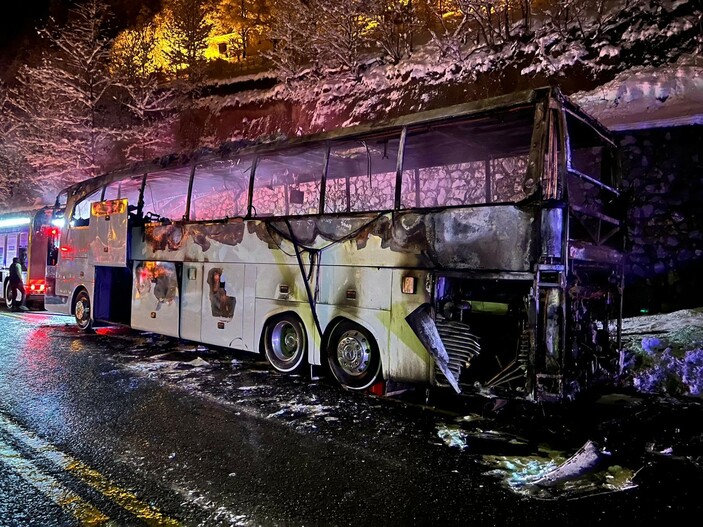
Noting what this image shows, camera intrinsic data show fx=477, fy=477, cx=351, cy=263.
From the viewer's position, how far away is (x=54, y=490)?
3447mm

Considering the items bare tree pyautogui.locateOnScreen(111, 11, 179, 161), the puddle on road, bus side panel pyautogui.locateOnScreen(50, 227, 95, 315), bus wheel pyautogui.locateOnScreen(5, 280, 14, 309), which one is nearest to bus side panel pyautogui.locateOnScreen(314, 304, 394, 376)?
the puddle on road

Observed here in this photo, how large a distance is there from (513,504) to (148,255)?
8297 millimetres

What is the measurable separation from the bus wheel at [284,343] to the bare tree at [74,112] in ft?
65.6

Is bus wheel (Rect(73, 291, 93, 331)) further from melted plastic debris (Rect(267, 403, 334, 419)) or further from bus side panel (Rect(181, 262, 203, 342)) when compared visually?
melted plastic debris (Rect(267, 403, 334, 419))

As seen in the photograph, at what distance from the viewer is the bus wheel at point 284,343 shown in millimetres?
7043

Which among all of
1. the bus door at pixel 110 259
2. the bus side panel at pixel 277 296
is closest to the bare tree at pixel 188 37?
the bus door at pixel 110 259

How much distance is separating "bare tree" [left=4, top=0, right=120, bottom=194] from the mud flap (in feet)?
74.1

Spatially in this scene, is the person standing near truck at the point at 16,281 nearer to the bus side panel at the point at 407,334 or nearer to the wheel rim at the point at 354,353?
the wheel rim at the point at 354,353

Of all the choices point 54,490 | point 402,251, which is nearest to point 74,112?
point 402,251

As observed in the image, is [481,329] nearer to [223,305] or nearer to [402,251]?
[402,251]

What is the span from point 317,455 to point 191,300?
5.25 meters

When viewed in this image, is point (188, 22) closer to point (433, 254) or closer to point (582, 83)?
point (582, 83)

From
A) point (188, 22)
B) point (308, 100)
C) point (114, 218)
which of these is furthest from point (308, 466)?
point (188, 22)

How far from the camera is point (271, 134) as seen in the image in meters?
19.5
